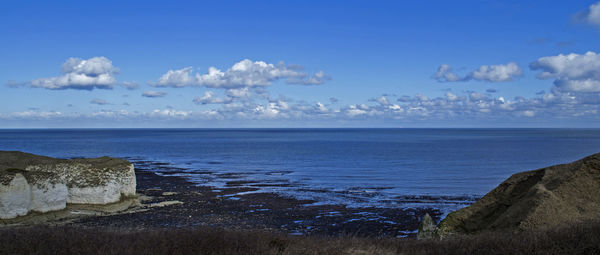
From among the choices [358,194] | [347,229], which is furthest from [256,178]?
[347,229]

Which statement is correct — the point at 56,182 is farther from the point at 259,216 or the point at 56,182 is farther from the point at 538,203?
the point at 538,203

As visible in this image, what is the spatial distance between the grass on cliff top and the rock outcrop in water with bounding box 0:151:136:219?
54.3 ft

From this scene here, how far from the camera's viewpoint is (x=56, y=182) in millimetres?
26500

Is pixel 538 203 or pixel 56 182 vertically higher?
pixel 538 203

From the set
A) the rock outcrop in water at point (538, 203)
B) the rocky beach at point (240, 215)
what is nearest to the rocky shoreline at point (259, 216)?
the rocky beach at point (240, 215)

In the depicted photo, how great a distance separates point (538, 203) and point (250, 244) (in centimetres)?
905

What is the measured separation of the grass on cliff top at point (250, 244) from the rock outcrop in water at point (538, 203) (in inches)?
111

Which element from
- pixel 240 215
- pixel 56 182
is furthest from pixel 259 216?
pixel 56 182

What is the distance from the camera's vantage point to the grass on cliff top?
854cm

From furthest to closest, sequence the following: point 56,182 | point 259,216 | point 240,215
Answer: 1. point 240,215
2. point 259,216
3. point 56,182

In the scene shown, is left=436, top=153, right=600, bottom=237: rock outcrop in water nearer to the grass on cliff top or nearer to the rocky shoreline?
the grass on cliff top

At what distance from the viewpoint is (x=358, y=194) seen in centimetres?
3772

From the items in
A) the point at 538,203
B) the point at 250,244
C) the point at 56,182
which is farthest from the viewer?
the point at 56,182

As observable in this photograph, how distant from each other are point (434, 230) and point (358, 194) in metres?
21.9
